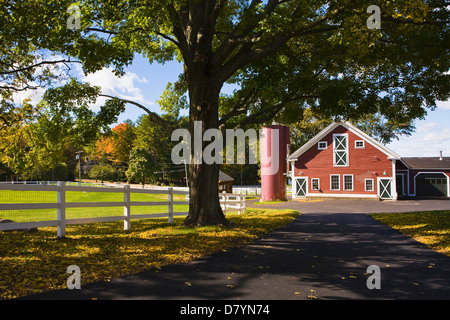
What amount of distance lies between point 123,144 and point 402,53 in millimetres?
76383

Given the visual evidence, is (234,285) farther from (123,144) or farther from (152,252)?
(123,144)

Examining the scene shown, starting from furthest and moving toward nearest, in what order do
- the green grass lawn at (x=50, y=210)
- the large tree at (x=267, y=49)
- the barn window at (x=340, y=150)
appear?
the barn window at (x=340, y=150), the green grass lawn at (x=50, y=210), the large tree at (x=267, y=49)

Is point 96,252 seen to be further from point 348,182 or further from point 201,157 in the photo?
point 348,182

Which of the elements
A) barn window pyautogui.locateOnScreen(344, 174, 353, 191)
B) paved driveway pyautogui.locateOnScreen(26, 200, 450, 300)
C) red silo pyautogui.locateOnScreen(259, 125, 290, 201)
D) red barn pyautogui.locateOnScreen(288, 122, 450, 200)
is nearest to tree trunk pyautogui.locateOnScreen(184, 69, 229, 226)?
paved driveway pyautogui.locateOnScreen(26, 200, 450, 300)

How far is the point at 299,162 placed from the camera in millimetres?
38500

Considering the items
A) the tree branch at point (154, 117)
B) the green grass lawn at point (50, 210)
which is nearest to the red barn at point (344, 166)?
the green grass lawn at point (50, 210)

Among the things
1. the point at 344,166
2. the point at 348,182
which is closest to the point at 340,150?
the point at 344,166

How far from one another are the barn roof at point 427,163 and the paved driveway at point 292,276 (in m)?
38.2

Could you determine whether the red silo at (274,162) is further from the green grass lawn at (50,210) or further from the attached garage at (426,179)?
the attached garage at (426,179)

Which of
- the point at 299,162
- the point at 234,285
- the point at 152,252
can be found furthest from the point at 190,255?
the point at 299,162

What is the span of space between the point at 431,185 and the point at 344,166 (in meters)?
14.4

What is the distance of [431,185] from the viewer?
4288 cm

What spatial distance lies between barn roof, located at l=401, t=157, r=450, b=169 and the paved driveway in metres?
38.2

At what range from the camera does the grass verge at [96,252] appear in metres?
5.39
